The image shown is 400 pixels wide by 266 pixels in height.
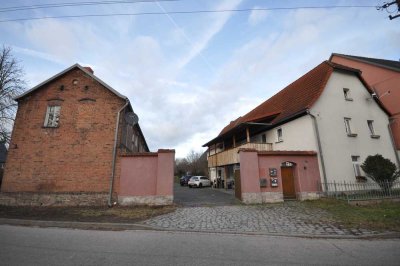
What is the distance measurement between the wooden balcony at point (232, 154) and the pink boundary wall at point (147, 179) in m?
8.22

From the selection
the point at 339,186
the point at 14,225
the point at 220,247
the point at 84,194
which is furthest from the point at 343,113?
the point at 14,225

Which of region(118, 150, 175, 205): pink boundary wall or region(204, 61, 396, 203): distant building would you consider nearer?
region(118, 150, 175, 205): pink boundary wall

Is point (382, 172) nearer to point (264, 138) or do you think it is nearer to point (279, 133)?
point (279, 133)

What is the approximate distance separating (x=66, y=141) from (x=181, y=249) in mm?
11055

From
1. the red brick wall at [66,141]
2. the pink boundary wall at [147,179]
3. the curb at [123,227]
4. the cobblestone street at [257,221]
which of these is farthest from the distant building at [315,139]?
the red brick wall at [66,141]

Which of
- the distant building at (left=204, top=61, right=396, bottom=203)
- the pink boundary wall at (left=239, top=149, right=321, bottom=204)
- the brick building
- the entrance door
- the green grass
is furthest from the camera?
the entrance door

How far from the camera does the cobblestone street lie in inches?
286

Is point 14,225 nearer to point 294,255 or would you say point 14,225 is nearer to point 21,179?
point 21,179

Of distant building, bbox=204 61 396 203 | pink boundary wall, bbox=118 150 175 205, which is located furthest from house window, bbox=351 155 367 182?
pink boundary wall, bbox=118 150 175 205

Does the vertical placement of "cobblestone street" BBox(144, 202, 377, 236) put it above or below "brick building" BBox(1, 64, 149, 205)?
below

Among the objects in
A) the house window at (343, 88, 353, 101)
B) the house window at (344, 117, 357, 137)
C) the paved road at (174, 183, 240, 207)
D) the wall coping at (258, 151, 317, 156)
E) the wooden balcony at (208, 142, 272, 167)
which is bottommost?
the paved road at (174, 183, 240, 207)

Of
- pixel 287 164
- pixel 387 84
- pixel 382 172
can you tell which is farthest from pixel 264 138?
pixel 387 84

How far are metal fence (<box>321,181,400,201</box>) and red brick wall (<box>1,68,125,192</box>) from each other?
13.4 metres

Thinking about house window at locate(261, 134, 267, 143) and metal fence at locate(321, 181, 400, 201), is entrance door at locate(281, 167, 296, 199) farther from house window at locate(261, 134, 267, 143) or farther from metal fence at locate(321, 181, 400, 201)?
house window at locate(261, 134, 267, 143)
